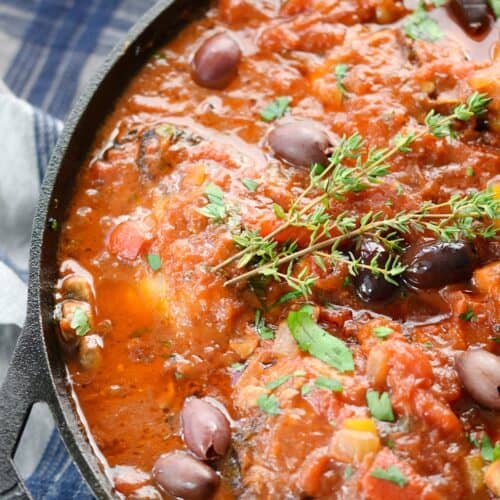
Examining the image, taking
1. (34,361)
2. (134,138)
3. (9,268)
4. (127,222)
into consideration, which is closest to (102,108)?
(134,138)

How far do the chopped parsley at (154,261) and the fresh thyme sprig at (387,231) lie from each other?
0.37 m

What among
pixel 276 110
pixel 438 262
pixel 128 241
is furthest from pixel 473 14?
pixel 128 241

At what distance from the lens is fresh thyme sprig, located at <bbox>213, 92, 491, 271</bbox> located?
3607 millimetres

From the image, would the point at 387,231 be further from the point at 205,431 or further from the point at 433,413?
the point at 205,431

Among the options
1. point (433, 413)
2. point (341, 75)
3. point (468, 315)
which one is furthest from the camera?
point (341, 75)

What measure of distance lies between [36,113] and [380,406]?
8.95ft

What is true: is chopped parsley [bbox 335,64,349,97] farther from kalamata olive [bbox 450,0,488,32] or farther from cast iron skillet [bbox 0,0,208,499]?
cast iron skillet [bbox 0,0,208,499]

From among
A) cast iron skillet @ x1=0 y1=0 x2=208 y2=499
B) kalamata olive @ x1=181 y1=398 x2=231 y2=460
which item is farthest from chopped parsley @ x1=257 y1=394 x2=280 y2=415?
cast iron skillet @ x1=0 y1=0 x2=208 y2=499

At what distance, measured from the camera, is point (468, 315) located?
3.60 metres

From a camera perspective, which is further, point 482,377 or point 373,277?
point 373,277

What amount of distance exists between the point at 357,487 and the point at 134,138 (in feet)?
6.45

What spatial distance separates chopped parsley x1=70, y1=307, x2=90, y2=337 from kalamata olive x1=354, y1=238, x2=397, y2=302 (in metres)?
1.18

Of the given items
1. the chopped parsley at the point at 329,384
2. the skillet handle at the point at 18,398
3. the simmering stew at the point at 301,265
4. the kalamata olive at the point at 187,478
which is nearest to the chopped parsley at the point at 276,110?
the simmering stew at the point at 301,265

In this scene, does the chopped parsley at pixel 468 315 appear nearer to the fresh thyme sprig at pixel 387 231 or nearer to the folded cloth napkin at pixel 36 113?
the fresh thyme sprig at pixel 387 231
